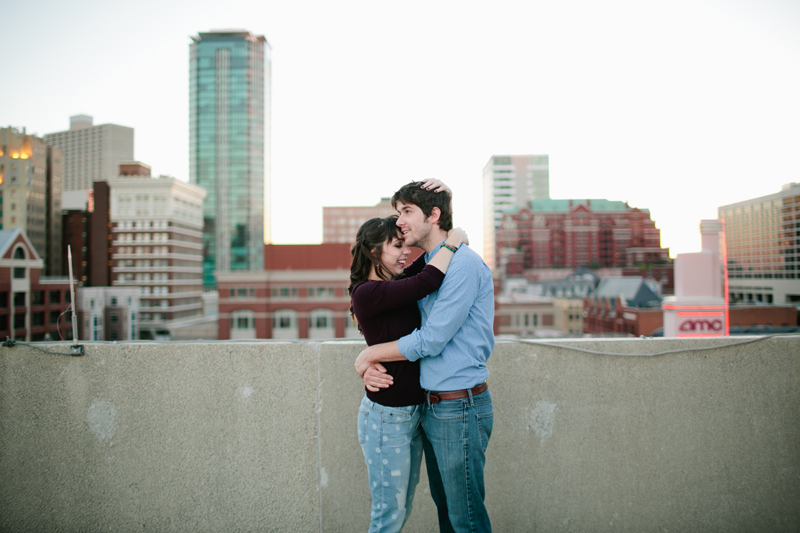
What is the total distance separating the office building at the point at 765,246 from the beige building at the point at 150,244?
67303 millimetres

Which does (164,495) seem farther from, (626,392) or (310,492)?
(626,392)

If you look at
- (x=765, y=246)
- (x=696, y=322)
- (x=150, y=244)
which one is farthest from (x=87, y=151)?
(x=765, y=246)

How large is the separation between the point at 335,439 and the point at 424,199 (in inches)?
49.2

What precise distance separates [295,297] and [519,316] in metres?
32.4

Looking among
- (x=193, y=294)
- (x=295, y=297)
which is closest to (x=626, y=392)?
(x=295, y=297)

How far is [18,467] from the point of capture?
199cm

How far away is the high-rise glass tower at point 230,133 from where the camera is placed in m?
102

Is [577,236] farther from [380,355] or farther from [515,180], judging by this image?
[380,355]

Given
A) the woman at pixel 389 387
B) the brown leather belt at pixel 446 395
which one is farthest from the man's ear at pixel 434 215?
the brown leather belt at pixel 446 395

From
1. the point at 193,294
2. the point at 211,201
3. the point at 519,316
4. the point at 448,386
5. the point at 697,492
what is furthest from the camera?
the point at 211,201

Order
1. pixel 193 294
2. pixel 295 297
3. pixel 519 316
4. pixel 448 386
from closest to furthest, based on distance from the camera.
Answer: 1. pixel 448 386
2. pixel 295 297
3. pixel 519 316
4. pixel 193 294

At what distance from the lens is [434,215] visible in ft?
5.24

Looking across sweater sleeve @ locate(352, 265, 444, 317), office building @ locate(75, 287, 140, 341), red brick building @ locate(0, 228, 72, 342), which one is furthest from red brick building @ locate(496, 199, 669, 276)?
sweater sleeve @ locate(352, 265, 444, 317)

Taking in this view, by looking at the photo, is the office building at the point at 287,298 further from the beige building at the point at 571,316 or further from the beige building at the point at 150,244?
the beige building at the point at 571,316
